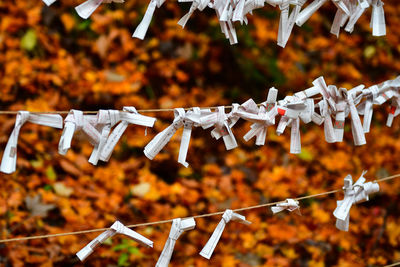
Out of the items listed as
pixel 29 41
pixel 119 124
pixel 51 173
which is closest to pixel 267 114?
pixel 119 124

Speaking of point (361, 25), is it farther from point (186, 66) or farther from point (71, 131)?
point (71, 131)

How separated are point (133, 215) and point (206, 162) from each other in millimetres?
766

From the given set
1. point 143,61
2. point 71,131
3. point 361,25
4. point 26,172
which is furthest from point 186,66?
point 71,131

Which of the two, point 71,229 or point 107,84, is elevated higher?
point 107,84

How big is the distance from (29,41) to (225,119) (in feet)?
8.14

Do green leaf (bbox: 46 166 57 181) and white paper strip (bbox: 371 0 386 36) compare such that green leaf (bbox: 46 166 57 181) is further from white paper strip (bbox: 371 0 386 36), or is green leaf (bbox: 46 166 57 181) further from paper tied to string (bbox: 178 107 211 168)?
white paper strip (bbox: 371 0 386 36)

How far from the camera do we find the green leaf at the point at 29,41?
3.32m

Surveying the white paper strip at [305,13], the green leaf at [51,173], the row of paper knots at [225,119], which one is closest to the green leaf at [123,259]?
the green leaf at [51,173]

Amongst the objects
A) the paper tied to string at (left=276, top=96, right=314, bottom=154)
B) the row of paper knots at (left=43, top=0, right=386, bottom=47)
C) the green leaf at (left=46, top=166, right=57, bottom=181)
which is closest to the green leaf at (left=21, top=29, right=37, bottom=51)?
the green leaf at (left=46, top=166, right=57, bottom=181)

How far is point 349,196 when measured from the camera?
62.7 inches

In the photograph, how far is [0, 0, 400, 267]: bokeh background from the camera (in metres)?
2.56

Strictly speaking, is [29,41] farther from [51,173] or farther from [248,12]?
[248,12]

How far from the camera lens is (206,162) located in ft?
10.6

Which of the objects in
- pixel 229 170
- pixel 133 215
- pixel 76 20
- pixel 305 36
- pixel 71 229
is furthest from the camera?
pixel 305 36
